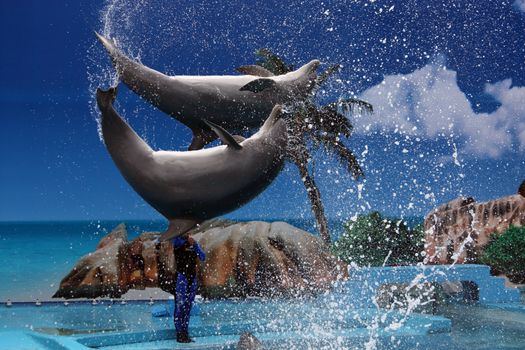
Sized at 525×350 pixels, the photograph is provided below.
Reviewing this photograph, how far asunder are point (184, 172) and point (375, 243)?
12532 mm

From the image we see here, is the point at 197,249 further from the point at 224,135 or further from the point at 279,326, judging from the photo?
the point at 224,135

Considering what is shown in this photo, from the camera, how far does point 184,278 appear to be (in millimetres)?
9617

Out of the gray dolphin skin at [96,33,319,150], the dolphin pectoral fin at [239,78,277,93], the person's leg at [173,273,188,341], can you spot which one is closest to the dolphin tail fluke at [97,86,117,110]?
the gray dolphin skin at [96,33,319,150]

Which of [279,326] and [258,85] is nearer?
[258,85]

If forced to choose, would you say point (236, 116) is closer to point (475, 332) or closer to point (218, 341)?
point (218, 341)

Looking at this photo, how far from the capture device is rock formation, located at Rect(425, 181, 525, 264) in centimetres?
2095

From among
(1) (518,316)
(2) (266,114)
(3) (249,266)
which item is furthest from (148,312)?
(2) (266,114)

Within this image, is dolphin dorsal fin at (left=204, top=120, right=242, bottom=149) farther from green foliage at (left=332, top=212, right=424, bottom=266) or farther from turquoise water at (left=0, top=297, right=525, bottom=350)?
green foliage at (left=332, top=212, right=424, bottom=266)

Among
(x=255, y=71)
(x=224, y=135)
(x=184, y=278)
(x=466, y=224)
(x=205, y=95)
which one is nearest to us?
(x=224, y=135)

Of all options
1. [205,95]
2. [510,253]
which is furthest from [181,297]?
[510,253]

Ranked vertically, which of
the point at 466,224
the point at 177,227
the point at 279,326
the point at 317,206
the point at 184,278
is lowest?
the point at 177,227

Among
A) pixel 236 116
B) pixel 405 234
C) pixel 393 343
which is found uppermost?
pixel 405 234

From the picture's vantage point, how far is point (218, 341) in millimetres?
10000

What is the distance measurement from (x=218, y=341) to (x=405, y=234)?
31.1ft
